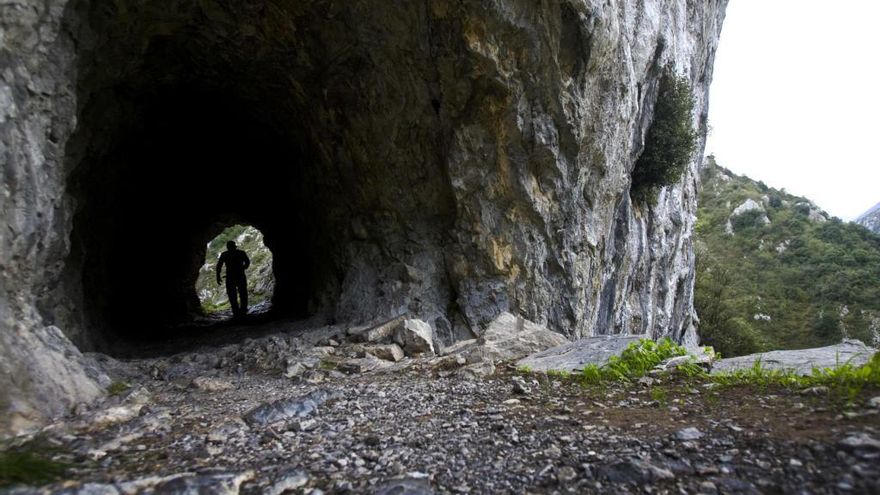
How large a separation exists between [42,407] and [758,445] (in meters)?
5.18

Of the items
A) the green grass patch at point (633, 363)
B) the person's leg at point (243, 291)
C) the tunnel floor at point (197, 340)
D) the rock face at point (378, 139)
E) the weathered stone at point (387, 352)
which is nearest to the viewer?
the green grass patch at point (633, 363)

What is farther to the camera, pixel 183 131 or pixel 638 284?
pixel 638 284

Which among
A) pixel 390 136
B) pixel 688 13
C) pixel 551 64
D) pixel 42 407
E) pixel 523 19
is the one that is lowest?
pixel 42 407

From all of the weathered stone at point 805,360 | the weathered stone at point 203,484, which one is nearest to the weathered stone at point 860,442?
the weathered stone at point 805,360

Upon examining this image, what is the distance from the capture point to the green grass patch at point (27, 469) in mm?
2826

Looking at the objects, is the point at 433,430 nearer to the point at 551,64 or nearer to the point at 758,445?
the point at 758,445

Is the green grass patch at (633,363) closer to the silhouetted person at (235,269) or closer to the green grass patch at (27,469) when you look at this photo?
the green grass patch at (27,469)

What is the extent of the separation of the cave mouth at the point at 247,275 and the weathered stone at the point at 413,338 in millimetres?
18644

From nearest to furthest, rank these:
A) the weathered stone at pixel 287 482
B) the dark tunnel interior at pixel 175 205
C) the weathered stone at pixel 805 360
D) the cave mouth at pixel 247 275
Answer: the weathered stone at pixel 287 482 → the weathered stone at pixel 805 360 → the dark tunnel interior at pixel 175 205 → the cave mouth at pixel 247 275

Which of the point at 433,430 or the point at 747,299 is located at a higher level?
the point at 433,430

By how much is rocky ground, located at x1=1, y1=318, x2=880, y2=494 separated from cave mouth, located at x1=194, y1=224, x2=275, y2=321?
71.5ft

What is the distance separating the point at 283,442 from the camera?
3811 millimetres

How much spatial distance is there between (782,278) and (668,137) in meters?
44.7

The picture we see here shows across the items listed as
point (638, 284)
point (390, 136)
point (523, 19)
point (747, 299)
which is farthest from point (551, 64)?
point (747, 299)
